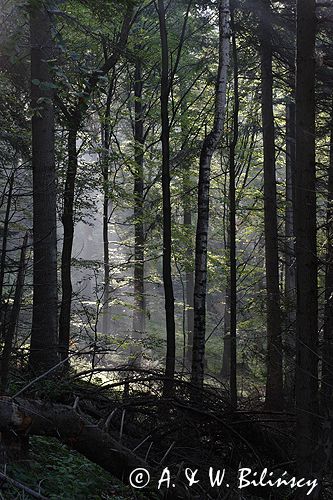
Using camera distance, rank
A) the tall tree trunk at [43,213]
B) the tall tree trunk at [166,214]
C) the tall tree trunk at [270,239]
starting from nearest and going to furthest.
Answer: the tall tree trunk at [43,213] → the tall tree trunk at [166,214] → the tall tree trunk at [270,239]

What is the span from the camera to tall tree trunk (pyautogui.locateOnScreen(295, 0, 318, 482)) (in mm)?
6379

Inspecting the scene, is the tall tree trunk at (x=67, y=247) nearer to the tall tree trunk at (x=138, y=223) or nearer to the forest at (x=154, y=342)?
the forest at (x=154, y=342)

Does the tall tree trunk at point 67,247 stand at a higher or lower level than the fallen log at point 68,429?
higher

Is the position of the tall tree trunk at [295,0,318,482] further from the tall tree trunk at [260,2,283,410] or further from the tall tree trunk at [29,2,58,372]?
the tall tree trunk at [260,2,283,410]

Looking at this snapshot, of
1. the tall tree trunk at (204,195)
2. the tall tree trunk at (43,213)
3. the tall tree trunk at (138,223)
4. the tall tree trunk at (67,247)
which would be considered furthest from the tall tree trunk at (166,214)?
the tall tree trunk at (138,223)

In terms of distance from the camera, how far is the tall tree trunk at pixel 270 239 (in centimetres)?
1205

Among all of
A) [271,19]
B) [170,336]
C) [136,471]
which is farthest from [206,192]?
[136,471]

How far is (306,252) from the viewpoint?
21.4 feet

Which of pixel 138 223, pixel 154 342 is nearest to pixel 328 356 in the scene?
pixel 154 342

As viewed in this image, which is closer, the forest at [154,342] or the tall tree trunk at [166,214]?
the forest at [154,342]

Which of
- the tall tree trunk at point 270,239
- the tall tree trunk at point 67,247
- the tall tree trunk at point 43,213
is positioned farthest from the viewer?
the tall tree trunk at point 270,239

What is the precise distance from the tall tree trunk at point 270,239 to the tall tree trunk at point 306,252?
5.36 metres

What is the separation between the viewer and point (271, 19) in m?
12.1

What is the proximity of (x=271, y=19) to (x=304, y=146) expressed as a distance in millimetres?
6834
